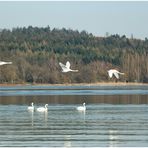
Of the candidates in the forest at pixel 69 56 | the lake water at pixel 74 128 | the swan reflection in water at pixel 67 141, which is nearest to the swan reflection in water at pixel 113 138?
the lake water at pixel 74 128

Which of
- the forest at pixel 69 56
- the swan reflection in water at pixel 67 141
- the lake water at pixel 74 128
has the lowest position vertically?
the swan reflection in water at pixel 67 141

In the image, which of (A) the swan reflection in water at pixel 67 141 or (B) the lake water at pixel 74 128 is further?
(B) the lake water at pixel 74 128

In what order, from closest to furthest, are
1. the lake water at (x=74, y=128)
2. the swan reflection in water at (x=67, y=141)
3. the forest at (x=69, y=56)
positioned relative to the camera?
1. the swan reflection in water at (x=67, y=141)
2. the lake water at (x=74, y=128)
3. the forest at (x=69, y=56)

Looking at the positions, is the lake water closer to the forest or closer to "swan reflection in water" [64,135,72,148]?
"swan reflection in water" [64,135,72,148]

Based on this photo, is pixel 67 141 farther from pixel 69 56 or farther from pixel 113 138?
pixel 69 56

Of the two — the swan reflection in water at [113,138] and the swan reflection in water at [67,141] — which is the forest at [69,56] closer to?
the swan reflection in water at [113,138]

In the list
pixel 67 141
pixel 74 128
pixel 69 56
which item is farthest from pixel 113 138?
pixel 69 56

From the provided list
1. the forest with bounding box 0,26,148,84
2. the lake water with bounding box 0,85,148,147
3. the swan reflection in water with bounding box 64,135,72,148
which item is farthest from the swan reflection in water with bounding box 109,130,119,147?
the forest with bounding box 0,26,148,84

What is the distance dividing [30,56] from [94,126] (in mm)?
104127

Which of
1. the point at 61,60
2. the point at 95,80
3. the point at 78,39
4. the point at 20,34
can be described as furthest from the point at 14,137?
the point at 20,34

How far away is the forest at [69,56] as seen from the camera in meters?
118

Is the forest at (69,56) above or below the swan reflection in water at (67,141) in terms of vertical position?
above

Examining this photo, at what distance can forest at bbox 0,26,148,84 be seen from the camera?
388 ft

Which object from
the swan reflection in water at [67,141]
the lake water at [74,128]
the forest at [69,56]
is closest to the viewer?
the swan reflection in water at [67,141]
